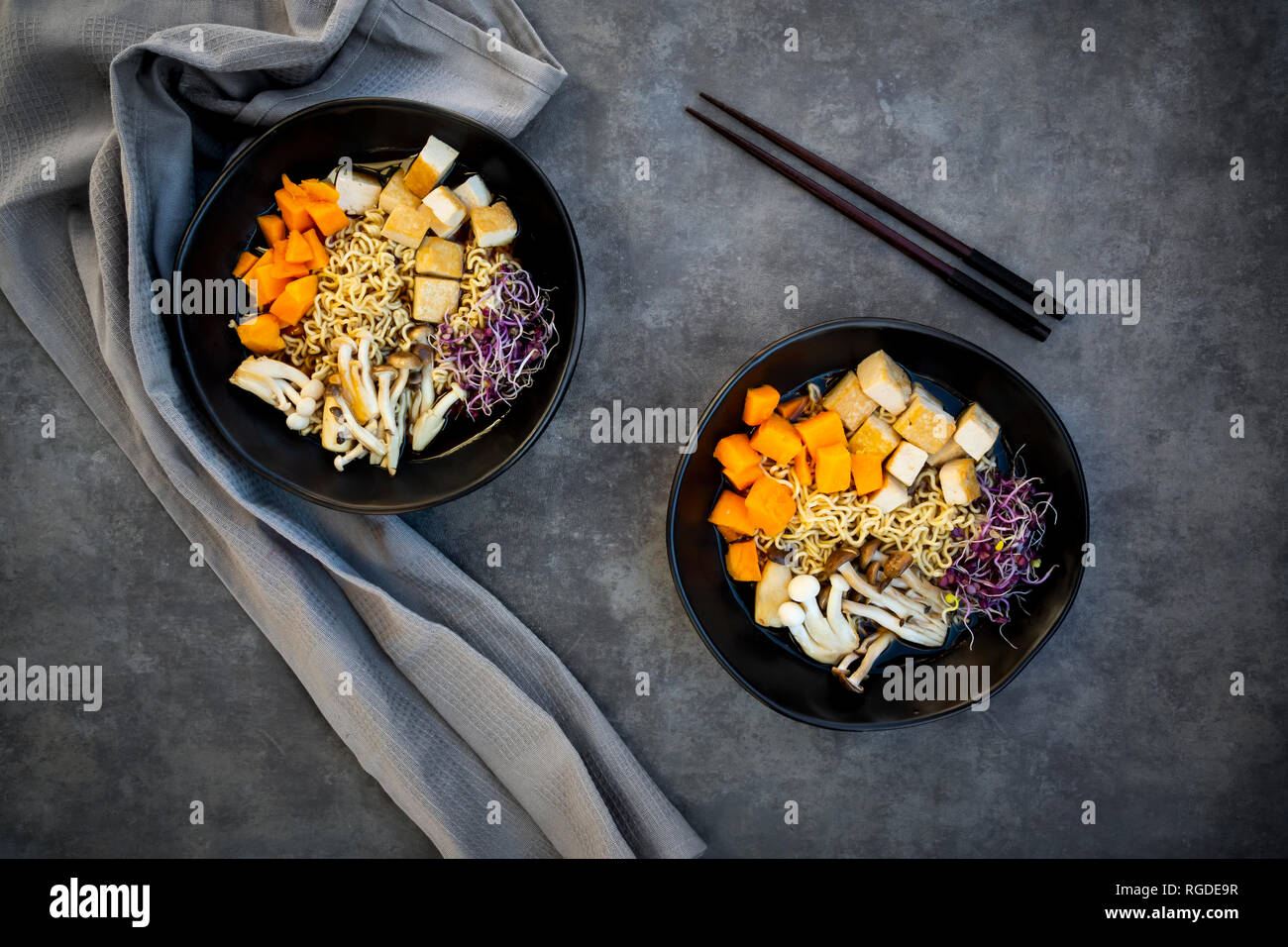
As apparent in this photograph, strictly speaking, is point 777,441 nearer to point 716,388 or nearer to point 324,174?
point 716,388

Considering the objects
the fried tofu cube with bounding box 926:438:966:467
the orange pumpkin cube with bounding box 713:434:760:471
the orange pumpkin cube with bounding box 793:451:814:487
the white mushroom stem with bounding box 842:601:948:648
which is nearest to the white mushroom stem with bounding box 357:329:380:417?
the orange pumpkin cube with bounding box 713:434:760:471

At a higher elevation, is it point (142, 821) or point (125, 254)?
point (125, 254)

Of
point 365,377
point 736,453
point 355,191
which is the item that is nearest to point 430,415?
point 365,377

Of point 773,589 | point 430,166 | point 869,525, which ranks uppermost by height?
point 430,166

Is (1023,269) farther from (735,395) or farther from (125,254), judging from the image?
(125,254)
